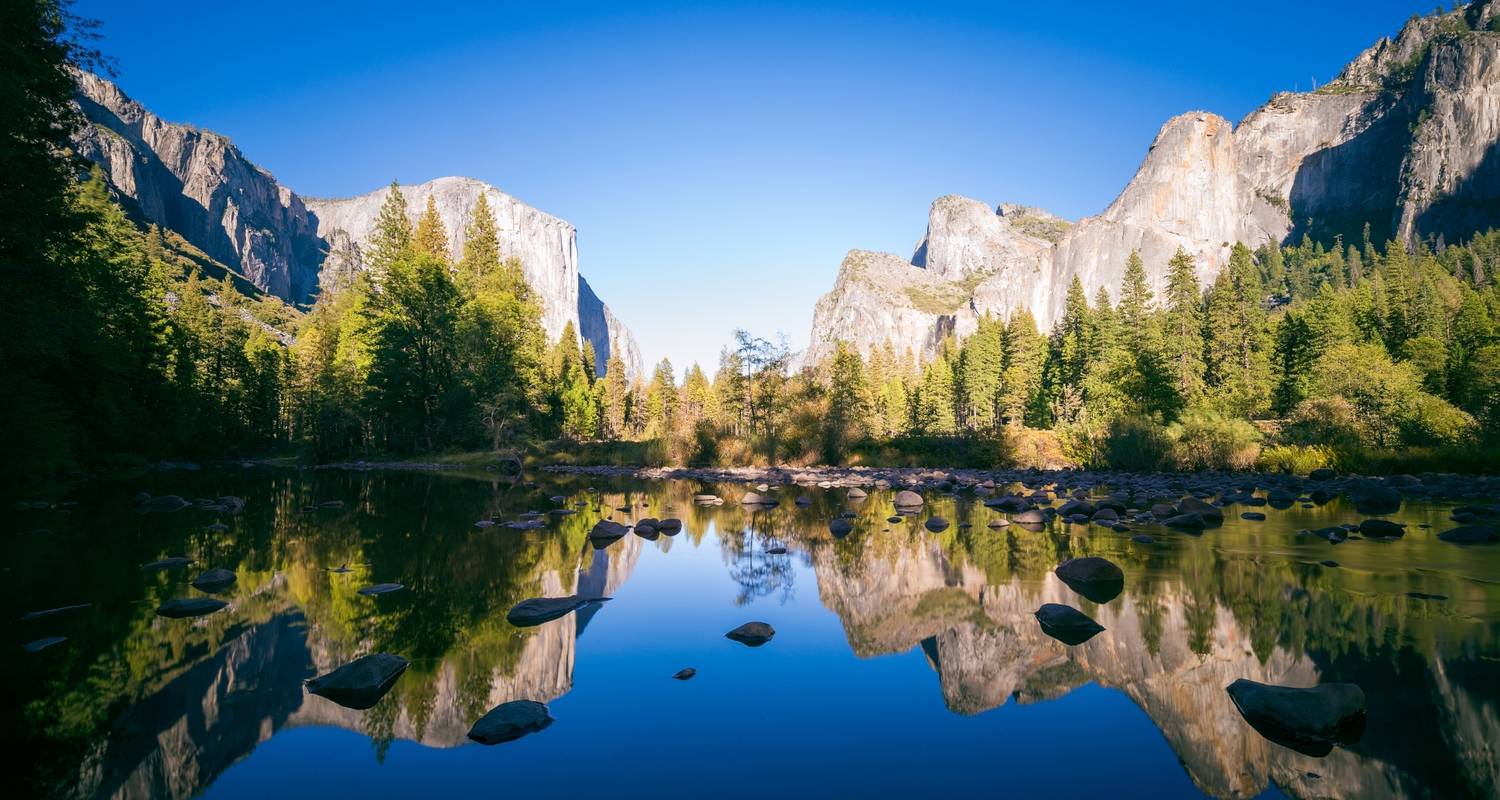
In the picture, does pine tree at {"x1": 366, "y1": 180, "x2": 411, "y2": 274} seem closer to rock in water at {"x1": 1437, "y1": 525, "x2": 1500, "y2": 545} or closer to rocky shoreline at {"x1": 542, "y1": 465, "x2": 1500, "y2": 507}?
rocky shoreline at {"x1": 542, "y1": 465, "x2": 1500, "y2": 507}

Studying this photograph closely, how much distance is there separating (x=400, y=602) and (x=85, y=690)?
2.68 m

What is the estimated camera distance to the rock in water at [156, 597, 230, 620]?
662 centimetres

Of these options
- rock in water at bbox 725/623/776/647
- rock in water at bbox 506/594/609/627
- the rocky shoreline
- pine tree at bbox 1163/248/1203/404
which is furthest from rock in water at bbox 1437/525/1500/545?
pine tree at bbox 1163/248/1203/404

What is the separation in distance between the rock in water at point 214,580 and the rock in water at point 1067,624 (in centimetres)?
945

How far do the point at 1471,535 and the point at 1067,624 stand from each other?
9.87 metres

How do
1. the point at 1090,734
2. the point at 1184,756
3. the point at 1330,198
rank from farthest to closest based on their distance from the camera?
the point at 1330,198 → the point at 1090,734 → the point at 1184,756

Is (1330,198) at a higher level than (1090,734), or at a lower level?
higher

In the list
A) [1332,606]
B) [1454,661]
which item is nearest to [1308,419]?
[1332,606]

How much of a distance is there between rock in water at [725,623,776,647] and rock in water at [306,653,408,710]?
10.2 feet

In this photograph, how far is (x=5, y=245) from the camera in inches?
501

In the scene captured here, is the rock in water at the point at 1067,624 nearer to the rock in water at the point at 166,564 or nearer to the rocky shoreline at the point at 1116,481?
the rock in water at the point at 166,564

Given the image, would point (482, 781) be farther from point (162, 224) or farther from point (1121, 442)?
point (162, 224)

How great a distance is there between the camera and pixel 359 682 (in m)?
4.79

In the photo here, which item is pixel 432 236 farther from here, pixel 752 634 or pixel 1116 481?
pixel 752 634
